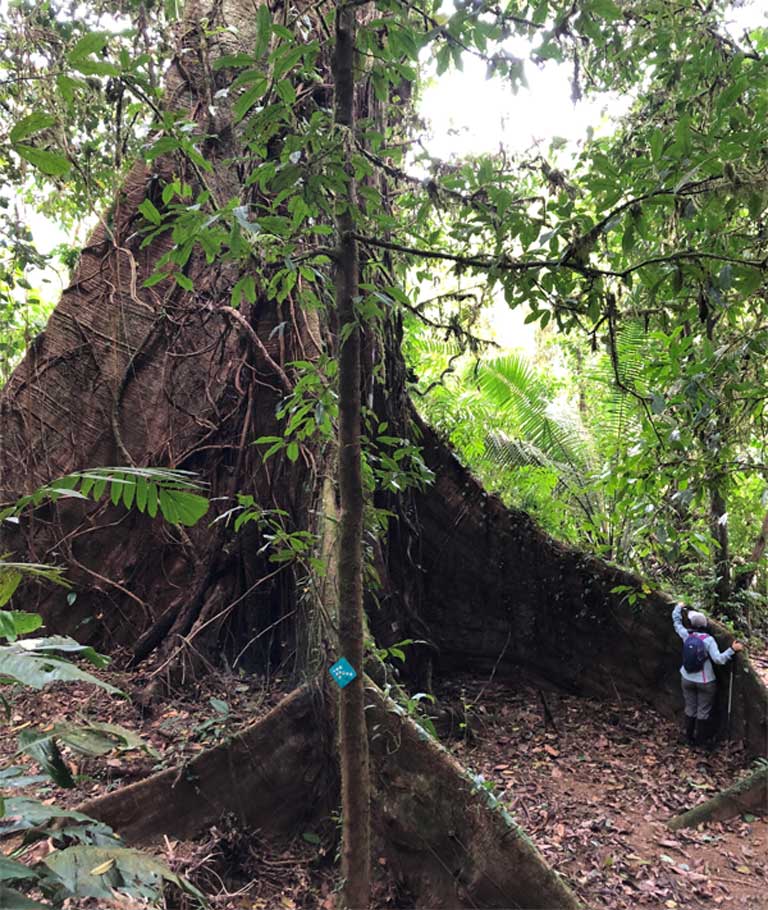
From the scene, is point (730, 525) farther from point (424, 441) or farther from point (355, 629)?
point (355, 629)

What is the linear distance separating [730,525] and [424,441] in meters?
5.33

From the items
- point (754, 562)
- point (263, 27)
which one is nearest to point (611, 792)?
point (754, 562)

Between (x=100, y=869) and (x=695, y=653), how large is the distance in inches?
194

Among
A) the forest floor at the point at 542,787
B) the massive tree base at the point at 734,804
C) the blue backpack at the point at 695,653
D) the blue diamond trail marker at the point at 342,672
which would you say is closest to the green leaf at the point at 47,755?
the forest floor at the point at 542,787

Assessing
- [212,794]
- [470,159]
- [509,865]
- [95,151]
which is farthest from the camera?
[95,151]

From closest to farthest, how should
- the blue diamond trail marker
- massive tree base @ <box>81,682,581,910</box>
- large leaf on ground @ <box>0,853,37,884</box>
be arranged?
large leaf on ground @ <box>0,853,37,884</box>, the blue diamond trail marker, massive tree base @ <box>81,682,581,910</box>

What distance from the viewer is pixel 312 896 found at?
3057 mm

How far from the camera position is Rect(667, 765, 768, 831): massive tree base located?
14.1ft

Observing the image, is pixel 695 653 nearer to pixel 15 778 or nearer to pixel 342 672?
pixel 342 672

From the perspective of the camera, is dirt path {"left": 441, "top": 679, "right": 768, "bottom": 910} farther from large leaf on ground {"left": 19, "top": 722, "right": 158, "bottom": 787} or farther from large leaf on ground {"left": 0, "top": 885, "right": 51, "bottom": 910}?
large leaf on ground {"left": 0, "top": 885, "right": 51, "bottom": 910}

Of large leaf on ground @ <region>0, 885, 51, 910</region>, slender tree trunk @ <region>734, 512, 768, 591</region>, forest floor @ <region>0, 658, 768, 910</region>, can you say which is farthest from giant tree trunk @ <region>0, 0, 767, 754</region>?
large leaf on ground @ <region>0, 885, 51, 910</region>

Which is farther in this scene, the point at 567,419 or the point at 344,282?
the point at 567,419

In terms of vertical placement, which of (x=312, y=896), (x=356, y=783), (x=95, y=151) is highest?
(x=95, y=151)

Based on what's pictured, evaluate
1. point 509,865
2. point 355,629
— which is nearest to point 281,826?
point 509,865
